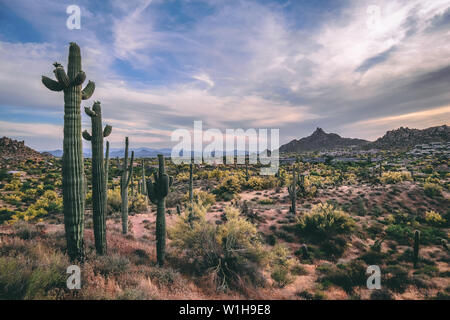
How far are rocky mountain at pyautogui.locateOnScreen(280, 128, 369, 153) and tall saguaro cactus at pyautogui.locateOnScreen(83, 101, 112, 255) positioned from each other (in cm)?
14111

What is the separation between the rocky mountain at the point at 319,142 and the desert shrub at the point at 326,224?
13085 centimetres

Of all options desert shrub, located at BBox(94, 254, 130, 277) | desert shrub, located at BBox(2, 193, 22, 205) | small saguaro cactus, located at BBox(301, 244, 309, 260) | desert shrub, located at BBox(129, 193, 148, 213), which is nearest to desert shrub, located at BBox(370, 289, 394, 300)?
small saguaro cactus, located at BBox(301, 244, 309, 260)

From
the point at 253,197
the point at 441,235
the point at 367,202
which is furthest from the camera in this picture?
the point at 253,197

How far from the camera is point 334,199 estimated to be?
19562 millimetres

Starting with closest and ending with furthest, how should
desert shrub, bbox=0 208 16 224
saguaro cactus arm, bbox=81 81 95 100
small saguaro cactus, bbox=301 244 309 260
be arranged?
saguaro cactus arm, bbox=81 81 95 100
small saguaro cactus, bbox=301 244 309 260
desert shrub, bbox=0 208 16 224

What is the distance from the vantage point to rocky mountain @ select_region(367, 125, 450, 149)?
252 ft

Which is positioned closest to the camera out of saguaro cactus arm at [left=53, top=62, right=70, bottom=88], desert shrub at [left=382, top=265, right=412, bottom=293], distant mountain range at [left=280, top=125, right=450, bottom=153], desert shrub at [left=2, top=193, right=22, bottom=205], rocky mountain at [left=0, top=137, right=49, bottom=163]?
saguaro cactus arm at [left=53, top=62, right=70, bottom=88]

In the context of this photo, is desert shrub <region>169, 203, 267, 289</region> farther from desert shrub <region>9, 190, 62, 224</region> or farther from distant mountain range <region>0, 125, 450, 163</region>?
desert shrub <region>9, 190, 62, 224</region>

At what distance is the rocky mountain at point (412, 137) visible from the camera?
7681 cm

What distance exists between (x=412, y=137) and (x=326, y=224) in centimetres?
10637

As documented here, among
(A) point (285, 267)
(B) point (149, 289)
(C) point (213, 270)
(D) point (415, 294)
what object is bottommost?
(D) point (415, 294)
